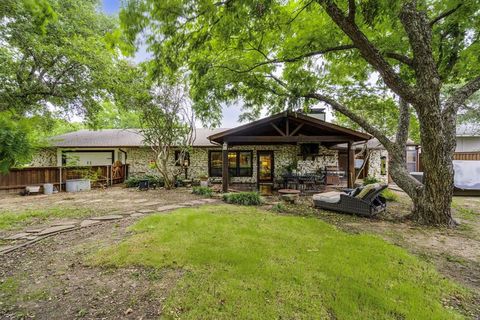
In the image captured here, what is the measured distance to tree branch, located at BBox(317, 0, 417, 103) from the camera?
4652 millimetres

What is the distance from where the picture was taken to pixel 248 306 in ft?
7.84

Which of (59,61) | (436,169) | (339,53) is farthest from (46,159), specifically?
(436,169)

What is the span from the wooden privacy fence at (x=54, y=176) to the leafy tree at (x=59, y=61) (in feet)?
9.20

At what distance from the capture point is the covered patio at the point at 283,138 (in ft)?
29.8

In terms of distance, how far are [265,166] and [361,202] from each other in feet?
24.0

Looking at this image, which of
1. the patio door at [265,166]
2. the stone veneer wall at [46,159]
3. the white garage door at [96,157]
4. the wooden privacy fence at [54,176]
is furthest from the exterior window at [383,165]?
the stone veneer wall at [46,159]

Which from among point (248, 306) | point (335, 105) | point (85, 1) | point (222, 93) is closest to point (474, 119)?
point (335, 105)

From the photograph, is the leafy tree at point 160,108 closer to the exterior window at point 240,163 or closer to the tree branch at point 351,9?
the exterior window at point 240,163

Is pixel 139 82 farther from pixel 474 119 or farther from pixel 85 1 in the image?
pixel 474 119

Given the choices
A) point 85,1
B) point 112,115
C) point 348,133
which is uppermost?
point 85,1

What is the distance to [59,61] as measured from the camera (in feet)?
31.9

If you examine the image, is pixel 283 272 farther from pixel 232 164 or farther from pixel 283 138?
pixel 232 164

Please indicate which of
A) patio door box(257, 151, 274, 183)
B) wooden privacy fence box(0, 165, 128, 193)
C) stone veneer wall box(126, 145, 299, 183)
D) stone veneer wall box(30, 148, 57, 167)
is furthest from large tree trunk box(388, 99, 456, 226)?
stone veneer wall box(30, 148, 57, 167)

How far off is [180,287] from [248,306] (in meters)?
0.91
